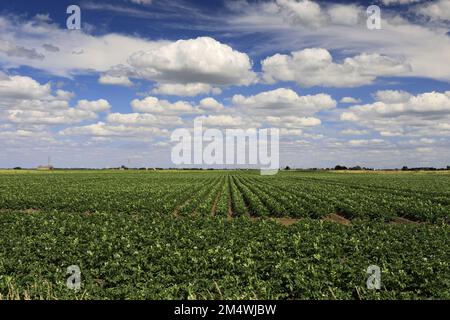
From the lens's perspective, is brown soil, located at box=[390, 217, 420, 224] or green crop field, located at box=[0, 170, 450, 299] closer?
green crop field, located at box=[0, 170, 450, 299]

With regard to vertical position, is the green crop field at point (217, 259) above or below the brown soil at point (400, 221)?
above

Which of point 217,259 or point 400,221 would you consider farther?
point 400,221

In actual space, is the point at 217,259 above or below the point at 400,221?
above

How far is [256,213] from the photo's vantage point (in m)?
29.1

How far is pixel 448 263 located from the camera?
12961 mm

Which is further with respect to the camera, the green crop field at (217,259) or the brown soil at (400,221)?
the brown soil at (400,221)

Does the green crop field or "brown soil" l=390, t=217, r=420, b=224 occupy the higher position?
the green crop field

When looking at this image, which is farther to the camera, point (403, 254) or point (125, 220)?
point (125, 220)

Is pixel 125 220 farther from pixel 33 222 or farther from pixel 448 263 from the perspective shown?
pixel 448 263

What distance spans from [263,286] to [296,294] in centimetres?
90
